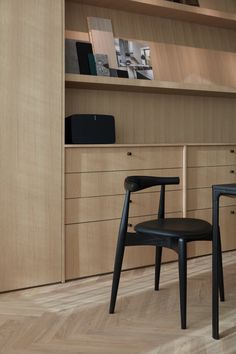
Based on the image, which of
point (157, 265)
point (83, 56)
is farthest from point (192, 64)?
point (157, 265)

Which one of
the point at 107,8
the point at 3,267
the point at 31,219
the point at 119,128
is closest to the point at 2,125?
the point at 31,219

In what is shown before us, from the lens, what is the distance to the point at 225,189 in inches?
83.5

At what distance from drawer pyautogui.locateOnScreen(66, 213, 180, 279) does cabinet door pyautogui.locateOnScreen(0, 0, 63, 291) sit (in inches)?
3.6

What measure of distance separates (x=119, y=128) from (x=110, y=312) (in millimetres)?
1598

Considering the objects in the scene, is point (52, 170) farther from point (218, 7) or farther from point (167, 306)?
point (218, 7)

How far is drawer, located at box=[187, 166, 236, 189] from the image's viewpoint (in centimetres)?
362

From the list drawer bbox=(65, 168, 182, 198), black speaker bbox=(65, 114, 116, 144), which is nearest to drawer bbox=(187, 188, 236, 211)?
drawer bbox=(65, 168, 182, 198)

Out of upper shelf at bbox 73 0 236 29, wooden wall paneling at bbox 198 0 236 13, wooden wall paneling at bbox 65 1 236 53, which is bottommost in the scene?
wooden wall paneling at bbox 65 1 236 53

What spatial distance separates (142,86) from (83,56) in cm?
46

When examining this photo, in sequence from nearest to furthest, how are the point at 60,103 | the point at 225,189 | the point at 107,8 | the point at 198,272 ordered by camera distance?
the point at 225,189, the point at 60,103, the point at 198,272, the point at 107,8

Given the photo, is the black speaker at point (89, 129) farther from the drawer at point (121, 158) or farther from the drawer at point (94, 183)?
the drawer at point (94, 183)

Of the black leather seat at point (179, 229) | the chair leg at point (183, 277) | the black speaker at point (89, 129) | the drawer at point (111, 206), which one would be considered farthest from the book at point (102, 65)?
the chair leg at point (183, 277)

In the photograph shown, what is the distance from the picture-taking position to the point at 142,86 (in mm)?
3514

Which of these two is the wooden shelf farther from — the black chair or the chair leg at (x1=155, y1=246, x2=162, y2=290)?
the chair leg at (x1=155, y1=246, x2=162, y2=290)
